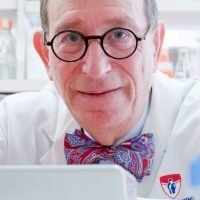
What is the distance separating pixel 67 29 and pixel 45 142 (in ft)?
1.16

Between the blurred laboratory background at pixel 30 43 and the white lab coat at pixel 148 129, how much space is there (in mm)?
352

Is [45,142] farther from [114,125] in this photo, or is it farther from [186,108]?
[186,108]

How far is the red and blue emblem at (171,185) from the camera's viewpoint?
0.82m

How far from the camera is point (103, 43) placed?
0.70 m

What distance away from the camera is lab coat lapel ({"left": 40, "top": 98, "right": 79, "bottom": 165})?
3.00ft

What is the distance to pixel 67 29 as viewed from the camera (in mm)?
731

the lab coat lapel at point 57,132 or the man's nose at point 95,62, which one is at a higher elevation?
the man's nose at point 95,62

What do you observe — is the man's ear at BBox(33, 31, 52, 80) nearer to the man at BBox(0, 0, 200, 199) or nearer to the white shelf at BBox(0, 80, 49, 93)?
the man at BBox(0, 0, 200, 199)

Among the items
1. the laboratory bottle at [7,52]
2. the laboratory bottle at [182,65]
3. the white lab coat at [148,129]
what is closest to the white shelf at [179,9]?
the laboratory bottle at [182,65]

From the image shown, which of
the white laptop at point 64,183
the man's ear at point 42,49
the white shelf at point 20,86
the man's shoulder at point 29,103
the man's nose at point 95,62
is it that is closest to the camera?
the white laptop at point 64,183

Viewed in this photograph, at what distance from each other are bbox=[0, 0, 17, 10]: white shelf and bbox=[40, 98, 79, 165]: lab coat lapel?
2.17 ft

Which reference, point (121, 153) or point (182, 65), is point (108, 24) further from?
point (182, 65)

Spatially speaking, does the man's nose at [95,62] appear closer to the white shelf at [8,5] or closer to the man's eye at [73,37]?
the man's eye at [73,37]

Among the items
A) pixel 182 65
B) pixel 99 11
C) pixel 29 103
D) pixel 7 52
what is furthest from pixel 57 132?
pixel 182 65
